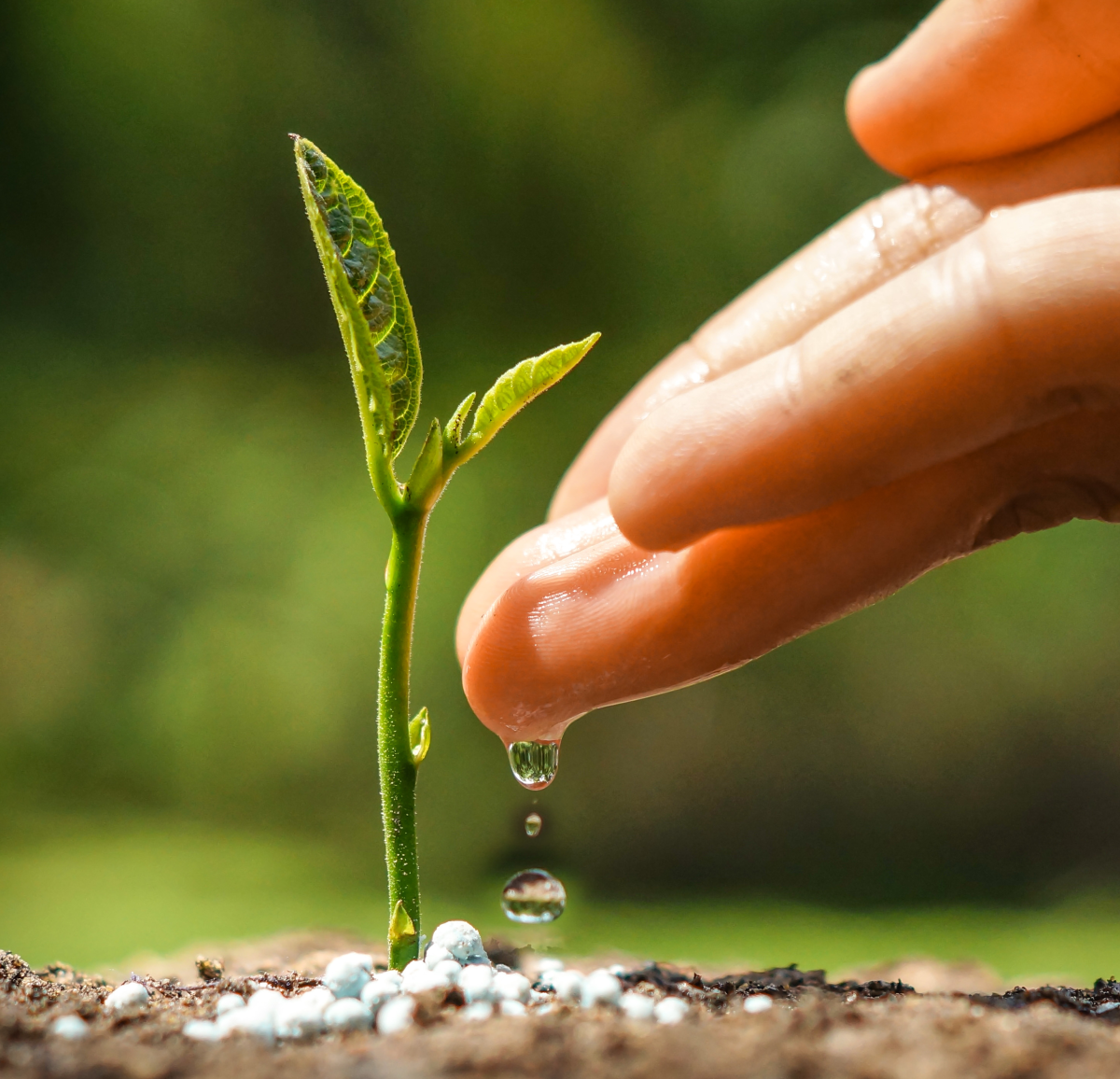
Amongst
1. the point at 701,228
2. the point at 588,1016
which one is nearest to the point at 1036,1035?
the point at 588,1016

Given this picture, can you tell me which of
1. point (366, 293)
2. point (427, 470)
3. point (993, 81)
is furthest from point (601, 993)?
point (993, 81)

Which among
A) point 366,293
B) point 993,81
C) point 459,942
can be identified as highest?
point 993,81

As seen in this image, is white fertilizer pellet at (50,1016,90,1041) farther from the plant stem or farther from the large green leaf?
the large green leaf

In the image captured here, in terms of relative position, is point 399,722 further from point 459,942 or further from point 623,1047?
point 623,1047

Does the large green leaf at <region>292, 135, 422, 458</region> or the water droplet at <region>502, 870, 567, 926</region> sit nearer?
the large green leaf at <region>292, 135, 422, 458</region>

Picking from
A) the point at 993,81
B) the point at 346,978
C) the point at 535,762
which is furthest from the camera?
the point at 993,81

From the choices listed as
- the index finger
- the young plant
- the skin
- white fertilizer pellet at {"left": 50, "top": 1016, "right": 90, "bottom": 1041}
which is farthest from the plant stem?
the index finger

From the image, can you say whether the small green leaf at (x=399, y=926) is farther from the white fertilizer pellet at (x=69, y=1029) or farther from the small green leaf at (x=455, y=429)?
the small green leaf at (x=455, y=429)
